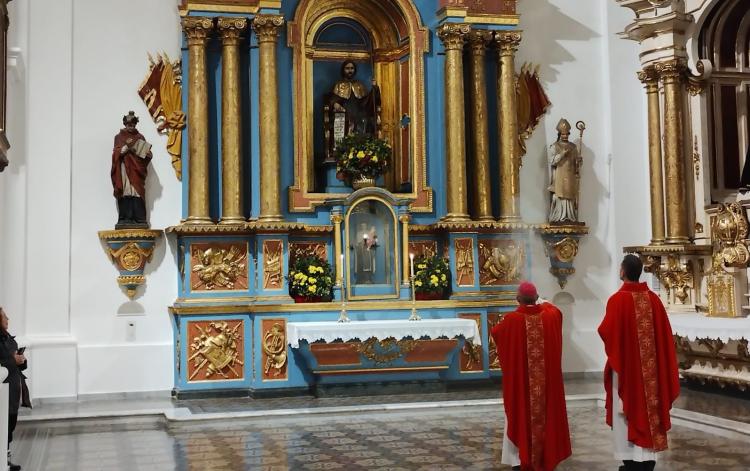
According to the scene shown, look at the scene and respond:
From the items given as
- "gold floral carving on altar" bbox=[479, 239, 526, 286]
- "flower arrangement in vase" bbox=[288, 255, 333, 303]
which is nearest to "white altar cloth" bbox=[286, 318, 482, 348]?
"flower arrangement in vase" bbox=[288, 255, 333, 303]

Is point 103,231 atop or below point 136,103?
below

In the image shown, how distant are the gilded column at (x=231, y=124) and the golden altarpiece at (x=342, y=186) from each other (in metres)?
0.02

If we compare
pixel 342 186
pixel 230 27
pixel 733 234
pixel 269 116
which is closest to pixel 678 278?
pixel 733 234

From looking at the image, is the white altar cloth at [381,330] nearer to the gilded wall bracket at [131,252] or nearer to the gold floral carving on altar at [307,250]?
the gold floral carving on altar at [307,250]

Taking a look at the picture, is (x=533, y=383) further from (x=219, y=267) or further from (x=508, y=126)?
(x=508, y=126)

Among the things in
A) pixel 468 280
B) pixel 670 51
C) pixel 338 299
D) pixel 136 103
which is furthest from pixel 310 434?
pixel 670 51

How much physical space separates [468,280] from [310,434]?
169 inches

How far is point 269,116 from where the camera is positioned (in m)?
12.4

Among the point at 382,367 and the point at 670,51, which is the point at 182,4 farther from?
the point at 670,51

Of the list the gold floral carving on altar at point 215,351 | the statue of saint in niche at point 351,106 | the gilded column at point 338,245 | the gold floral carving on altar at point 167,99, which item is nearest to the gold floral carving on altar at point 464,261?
the gilded column at point 338,245

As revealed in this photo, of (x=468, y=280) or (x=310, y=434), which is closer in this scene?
(x=310, y=434)

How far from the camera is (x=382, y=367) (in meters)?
11.9

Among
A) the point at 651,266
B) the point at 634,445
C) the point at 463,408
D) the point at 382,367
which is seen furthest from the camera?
the point at 651,266

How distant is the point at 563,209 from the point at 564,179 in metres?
0.43
